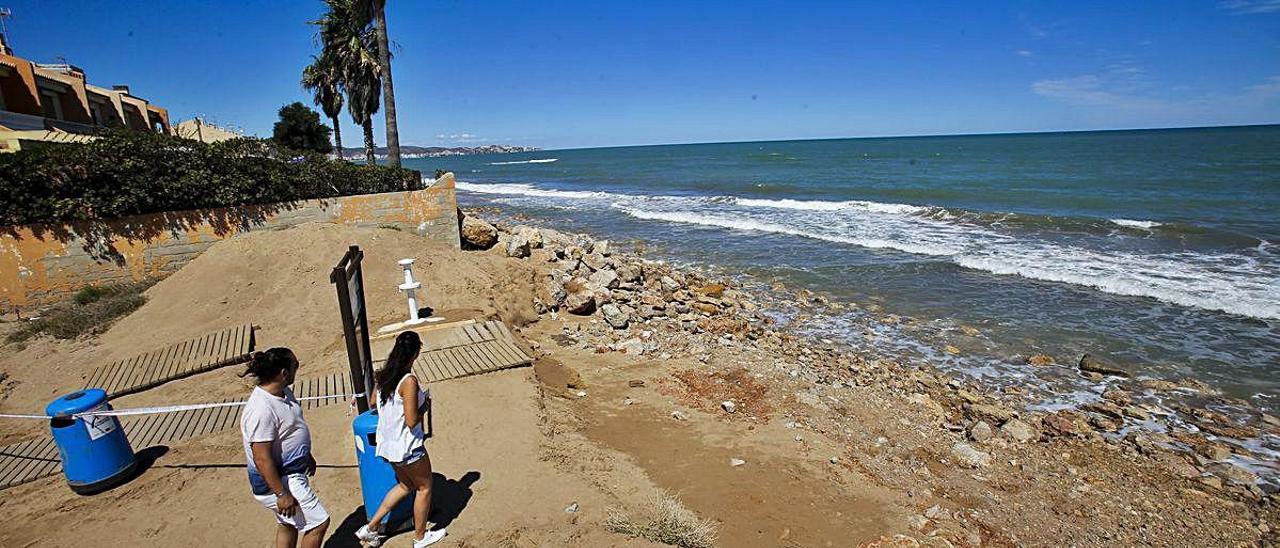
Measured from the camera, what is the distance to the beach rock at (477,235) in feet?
47.2

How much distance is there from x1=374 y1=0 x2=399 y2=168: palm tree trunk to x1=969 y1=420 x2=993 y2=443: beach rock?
53.2ft

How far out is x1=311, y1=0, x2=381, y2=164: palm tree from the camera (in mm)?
22422

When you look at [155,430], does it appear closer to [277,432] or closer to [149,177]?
[277,432]

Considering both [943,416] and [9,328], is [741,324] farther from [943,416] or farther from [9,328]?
[9,328]

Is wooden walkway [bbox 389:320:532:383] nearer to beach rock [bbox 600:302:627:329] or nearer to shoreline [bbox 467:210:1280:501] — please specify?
shoreline [bbox 467:210:1280:501]

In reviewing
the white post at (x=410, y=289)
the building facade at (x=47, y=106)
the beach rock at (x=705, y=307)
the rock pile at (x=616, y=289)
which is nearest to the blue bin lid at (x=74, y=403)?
the white post at (x=410, y=289)

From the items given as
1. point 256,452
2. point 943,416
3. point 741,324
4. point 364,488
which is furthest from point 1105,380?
point 256,452

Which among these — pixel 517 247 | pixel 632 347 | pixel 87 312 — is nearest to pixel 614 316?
pixel 632 347

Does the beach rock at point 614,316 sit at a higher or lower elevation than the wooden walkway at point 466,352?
lower

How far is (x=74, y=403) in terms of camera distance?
16.1ft

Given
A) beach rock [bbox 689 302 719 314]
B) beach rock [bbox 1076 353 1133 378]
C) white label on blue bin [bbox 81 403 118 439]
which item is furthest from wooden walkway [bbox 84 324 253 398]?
beach rock [bbox 1076 353 1133 378]

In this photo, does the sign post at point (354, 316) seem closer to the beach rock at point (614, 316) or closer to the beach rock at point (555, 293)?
the beach rock at point (614, 316)

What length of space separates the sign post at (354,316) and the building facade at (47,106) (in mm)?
14879

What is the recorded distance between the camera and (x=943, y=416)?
7719 millimetres
